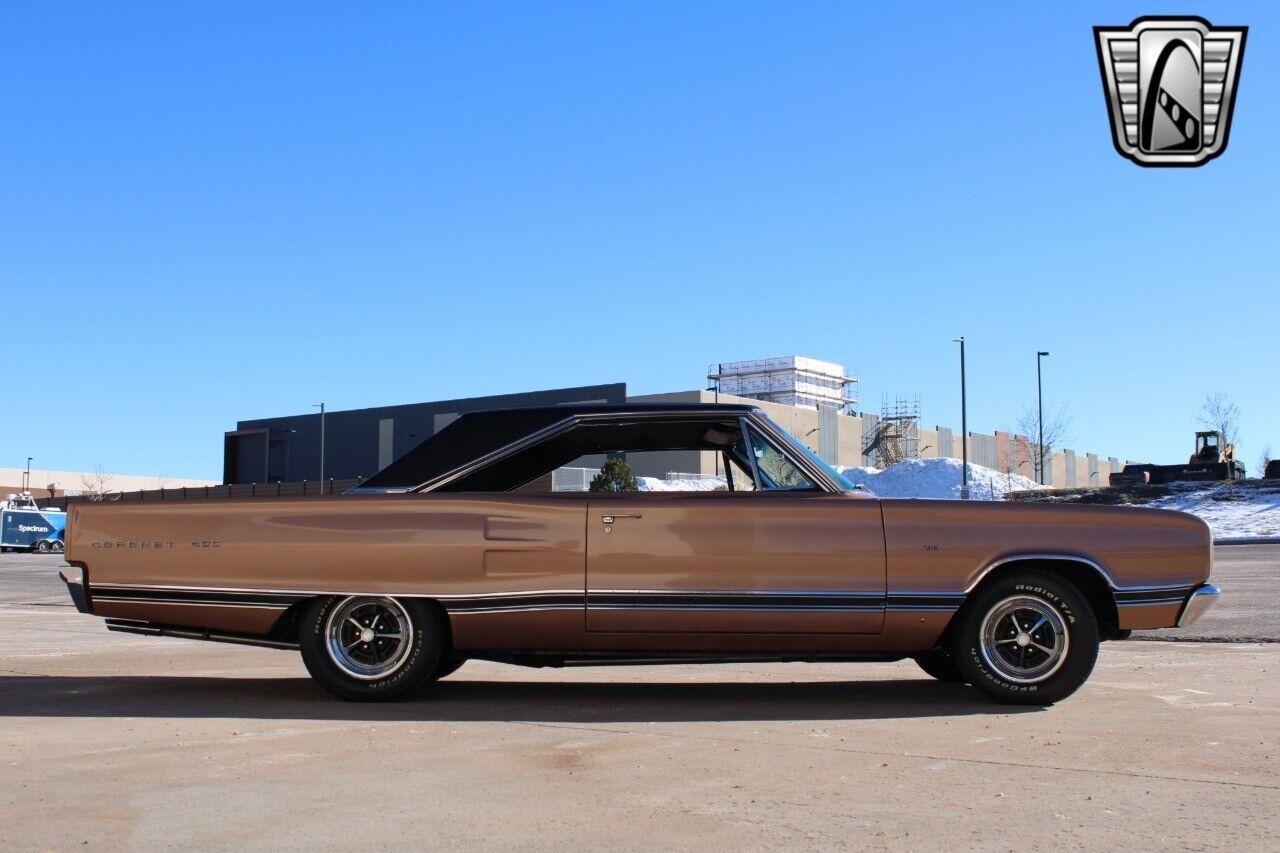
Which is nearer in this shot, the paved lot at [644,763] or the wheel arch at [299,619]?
the paved lot at [644,763]

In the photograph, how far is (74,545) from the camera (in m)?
7.07

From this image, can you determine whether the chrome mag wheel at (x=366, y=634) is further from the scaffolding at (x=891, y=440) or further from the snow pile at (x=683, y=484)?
the scaffolding at (x=891, y=440)

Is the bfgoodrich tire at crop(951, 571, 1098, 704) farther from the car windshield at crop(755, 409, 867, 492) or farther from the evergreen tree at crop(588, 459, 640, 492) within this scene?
the evergreen tree at crop(588, 459, 640, 492)

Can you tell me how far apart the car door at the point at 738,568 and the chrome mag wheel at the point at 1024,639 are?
635mm

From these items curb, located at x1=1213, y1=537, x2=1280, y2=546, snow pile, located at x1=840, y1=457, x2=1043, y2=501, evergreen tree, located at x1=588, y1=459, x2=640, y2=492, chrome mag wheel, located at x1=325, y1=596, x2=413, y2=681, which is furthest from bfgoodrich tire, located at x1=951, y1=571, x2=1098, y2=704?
snow pile, located at x1=840, y1=457, x2=1043, y2=501

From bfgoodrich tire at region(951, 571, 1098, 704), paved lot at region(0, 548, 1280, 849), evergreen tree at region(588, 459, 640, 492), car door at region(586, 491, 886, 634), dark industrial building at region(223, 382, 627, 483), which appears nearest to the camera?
paved lot at region(0, 548, 1280, 849)

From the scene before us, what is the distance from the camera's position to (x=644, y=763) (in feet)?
16.9

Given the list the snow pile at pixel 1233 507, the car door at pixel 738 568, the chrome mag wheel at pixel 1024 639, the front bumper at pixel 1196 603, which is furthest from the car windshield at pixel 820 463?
the snow pile at pixel 1233 507

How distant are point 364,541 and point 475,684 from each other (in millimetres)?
1599

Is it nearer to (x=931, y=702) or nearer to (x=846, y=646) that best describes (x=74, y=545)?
(x=846, y=646)

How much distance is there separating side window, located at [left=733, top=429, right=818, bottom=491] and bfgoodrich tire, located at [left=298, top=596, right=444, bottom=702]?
188cm

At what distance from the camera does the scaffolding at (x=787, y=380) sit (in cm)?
10606

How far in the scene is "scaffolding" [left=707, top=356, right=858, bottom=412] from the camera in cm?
10606

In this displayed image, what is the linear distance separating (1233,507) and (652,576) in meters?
39.8
